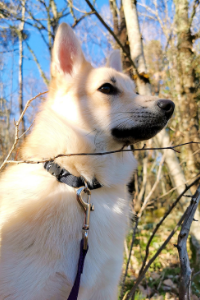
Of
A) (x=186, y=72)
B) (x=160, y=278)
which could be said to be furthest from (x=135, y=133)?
(x=186, y=72)

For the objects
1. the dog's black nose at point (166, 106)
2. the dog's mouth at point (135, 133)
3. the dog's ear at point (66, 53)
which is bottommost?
the dog's mouth at point (135, 133)

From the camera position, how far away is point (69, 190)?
157 centimetres

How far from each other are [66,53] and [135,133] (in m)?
1.15

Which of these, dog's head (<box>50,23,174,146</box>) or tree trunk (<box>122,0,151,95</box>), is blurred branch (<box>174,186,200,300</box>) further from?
tree trunk (<box>122,0,151,95</box>)

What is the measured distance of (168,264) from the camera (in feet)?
14.2

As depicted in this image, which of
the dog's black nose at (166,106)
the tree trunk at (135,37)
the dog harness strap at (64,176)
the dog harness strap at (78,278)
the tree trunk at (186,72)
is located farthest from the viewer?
the tree trunk at (186,72)

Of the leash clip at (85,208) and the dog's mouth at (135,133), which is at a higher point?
the dog's mouth at (135,133)

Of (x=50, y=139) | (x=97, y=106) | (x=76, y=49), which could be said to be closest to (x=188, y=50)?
(x=76, y=49)

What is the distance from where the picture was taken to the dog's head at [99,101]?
1.76 meters

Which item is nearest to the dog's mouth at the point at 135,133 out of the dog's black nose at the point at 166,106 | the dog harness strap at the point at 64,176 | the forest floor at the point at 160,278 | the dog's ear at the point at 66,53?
the dog's black nose at the point at 166,106

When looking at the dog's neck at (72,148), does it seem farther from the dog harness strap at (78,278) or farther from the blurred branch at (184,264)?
the blurred branch at (184,264)

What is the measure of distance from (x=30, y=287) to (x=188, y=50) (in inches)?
203

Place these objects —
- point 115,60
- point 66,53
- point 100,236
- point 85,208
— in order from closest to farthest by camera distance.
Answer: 1. point 85,208
2. point 100,236
3. point 66,53
4. point 115,60

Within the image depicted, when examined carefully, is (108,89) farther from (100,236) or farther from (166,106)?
(100,236)
